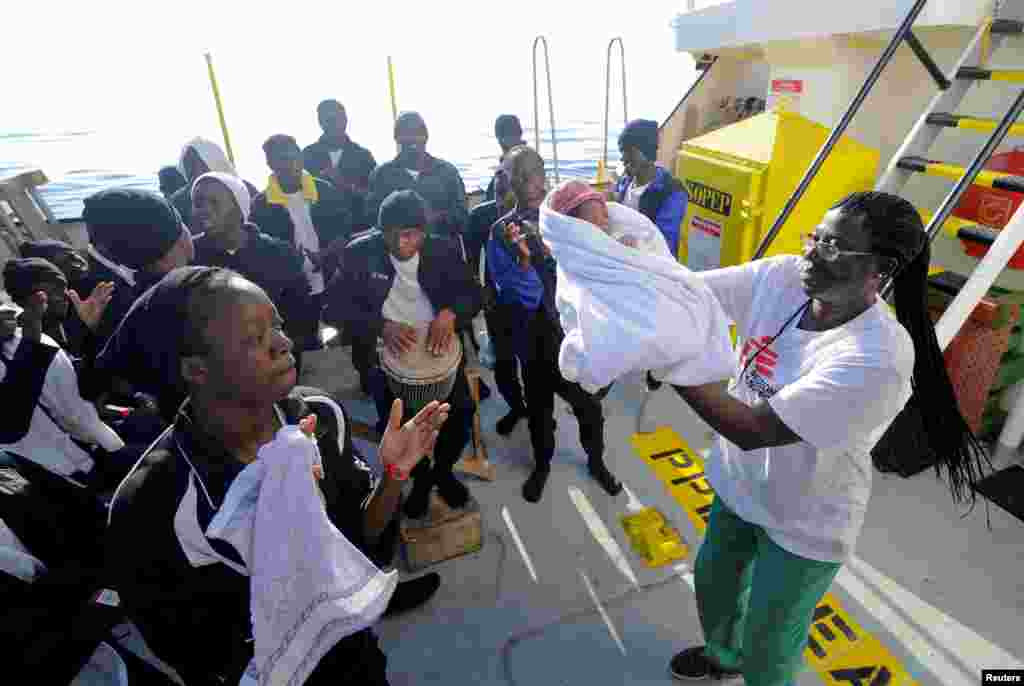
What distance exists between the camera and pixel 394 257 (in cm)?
262

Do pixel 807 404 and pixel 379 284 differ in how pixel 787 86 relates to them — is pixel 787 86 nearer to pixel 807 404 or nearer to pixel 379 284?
pixel 379 284

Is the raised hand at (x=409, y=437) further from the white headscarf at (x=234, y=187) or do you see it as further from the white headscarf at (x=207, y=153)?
the white headscarf at (x=207, y=153)

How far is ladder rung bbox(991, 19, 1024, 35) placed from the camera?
2.86m

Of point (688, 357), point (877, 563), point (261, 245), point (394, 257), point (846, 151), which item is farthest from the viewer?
point (846, 151)

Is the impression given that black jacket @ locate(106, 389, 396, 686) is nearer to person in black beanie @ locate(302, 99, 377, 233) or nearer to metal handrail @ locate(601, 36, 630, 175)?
person in black beanie @ locate(302, 99, 377, 233)

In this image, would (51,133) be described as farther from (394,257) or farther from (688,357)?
(688,357)

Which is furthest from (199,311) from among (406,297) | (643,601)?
(643,601)

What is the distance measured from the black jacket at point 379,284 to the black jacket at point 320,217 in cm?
137

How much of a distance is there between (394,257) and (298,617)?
5.95ft

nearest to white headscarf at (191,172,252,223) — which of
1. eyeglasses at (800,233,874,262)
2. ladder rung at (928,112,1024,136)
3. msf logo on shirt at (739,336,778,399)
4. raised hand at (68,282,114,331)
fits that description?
raised hand at (68,282,114,331)

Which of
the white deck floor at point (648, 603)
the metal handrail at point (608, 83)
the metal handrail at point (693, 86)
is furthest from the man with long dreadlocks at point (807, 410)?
the metal handrail at point (693, 86)

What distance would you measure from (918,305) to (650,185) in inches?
85.4

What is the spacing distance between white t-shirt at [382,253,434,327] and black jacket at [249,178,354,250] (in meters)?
1.55

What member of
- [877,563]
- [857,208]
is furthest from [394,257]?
[877,563]
